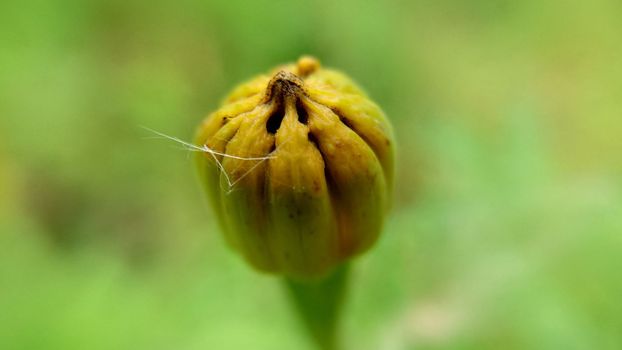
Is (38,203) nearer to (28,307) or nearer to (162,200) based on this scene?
(162,200)

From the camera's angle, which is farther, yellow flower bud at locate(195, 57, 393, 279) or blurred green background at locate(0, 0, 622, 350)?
blurred green background at locate(0, 0, 622, 350)

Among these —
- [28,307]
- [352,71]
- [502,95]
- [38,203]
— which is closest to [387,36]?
[352,71]

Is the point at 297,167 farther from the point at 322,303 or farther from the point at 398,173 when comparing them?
the point at 398,173

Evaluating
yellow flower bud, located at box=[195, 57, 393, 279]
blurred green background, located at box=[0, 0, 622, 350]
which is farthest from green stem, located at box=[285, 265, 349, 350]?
yellow flower bud, located at box=[195, 57, 393, 279]

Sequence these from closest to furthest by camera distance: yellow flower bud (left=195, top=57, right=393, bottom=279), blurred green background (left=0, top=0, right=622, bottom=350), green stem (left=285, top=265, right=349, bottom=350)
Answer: yellow flower bud (left=195, top=57, right=393, bottom=279) < green stem (left=285, top=265, right=349, bottom=350) < blurred green background (left=0, top=0, right=622, bottom=350)

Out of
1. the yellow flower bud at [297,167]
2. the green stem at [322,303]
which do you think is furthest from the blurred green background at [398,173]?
the yellow flower bud at [297,167]

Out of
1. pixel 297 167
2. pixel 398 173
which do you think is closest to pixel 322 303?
pixel 297 167

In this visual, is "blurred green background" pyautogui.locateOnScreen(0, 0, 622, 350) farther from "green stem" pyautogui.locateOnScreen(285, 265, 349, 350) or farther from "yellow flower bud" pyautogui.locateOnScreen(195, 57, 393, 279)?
"yellow flower bud" pyautogui.locateOnScreen(195, 57, 393, 279)
